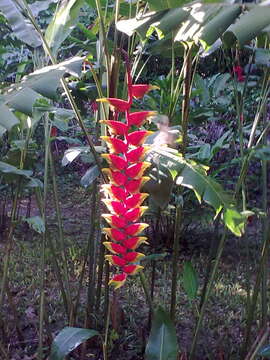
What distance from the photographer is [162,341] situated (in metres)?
1.53

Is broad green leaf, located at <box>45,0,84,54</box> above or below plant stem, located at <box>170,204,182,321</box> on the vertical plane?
above

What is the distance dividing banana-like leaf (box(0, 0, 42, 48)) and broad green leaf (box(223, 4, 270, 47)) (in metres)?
0.91

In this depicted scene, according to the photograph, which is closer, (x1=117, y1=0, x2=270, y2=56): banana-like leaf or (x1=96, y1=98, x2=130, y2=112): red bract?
(x1=117, y1=0, x2=270, y2=56): banana-like leaf

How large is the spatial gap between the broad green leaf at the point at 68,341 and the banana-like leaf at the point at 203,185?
1.91ft

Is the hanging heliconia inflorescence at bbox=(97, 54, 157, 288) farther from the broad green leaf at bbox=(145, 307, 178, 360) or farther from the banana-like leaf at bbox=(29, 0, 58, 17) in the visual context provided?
the banana-like leaf at bbox=(29, 0, 58, 17)

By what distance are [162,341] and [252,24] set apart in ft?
3.32

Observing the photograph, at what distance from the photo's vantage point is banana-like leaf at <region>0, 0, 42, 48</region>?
5.57 ft

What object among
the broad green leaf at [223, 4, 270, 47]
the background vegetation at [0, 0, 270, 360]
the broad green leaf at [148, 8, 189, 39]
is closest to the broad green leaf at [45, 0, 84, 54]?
the background vegetation at [0, 0, 270, 360]

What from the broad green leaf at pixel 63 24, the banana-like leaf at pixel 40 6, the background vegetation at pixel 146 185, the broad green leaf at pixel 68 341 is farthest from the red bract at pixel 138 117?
the banana-like leaf at pixel 40 6

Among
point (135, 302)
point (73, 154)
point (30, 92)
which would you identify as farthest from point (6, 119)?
point (135, 302)

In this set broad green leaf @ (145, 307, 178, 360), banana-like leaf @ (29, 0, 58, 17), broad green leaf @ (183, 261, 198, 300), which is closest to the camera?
broad green leaf @ (145, 307, 178, 360)

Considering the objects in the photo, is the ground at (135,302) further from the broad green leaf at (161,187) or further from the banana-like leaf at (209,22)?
the banana-like leaf at (209,22)

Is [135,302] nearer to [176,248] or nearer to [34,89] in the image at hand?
[176,248]

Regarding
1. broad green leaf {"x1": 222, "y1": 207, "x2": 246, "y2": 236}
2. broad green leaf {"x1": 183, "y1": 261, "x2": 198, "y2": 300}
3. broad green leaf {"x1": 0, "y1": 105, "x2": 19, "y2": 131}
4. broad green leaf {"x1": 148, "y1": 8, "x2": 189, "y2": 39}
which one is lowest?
broad green leaf {"x1": 183, "y1": 261, "x2": 198, "y2": 300}
